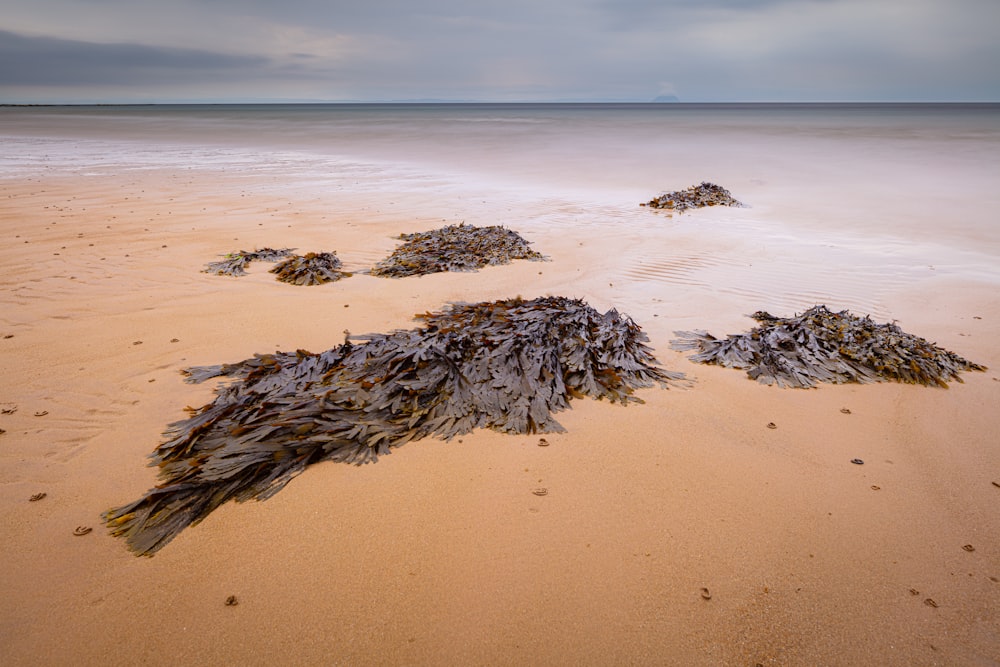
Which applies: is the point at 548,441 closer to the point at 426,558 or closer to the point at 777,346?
the point at 426,558

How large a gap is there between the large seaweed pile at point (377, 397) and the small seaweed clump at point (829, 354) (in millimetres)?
725

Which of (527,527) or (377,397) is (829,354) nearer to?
(527,527)

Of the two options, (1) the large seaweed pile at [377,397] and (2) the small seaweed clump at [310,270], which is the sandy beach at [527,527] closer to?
(1) the large seaweed pile at [377,397]

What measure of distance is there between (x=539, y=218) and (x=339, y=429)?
8420 millimetres

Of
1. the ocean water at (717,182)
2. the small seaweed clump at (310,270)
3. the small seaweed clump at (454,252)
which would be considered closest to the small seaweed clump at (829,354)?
the ocean water at (717,182)

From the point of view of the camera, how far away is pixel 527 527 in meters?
2.55

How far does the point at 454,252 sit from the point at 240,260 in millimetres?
2970

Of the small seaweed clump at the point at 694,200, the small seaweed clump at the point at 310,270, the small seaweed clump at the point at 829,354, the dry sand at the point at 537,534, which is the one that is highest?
the small seaweed clump at the point at 694,200

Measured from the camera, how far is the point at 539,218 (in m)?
10.7

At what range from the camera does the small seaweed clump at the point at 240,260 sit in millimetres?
6594

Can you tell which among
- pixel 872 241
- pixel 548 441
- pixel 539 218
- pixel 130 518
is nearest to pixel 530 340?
pixel 548 441

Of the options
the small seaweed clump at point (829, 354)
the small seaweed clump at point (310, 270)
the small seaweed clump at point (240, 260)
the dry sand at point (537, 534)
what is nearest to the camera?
the dry sand at point (537, 534)

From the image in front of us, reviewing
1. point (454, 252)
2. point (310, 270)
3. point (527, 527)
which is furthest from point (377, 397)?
point (454, 252)

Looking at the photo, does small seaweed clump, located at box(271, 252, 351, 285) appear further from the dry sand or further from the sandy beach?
the dry sand
